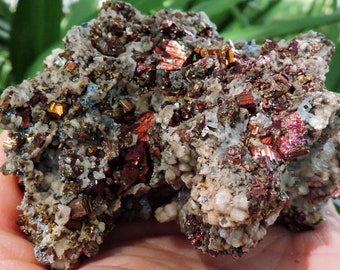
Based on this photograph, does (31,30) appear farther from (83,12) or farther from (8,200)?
(8,200)

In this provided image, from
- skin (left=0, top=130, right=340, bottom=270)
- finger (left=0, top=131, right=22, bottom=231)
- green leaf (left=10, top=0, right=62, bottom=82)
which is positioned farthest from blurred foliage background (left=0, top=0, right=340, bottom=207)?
finger (left=0, top=131, right=22, bottom=231)

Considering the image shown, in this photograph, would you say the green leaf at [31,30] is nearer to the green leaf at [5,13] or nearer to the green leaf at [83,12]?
the green leaf at [83,12]

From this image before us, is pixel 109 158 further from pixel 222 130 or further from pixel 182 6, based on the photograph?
pixel 182 6

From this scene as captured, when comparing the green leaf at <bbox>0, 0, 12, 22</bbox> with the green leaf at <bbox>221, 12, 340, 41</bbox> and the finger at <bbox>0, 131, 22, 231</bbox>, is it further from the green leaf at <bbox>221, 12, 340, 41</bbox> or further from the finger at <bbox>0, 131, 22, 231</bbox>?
the finger at <bbox>0, 131, 22, 231</bbox>

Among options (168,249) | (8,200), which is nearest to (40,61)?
(8,200)

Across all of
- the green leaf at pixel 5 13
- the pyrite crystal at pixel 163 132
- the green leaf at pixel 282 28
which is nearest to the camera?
the pyrite crystal at pixel 163 132

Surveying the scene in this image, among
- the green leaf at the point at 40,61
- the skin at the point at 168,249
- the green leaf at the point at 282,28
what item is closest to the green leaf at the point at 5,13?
the green leaf at the point at 40,61

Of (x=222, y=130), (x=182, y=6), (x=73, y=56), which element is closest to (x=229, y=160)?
(x=222, y=130)
